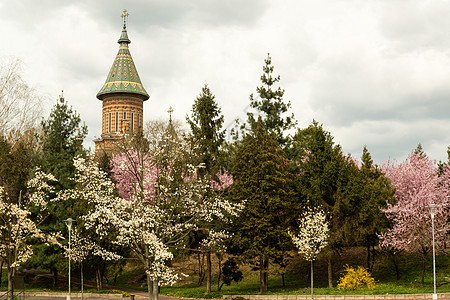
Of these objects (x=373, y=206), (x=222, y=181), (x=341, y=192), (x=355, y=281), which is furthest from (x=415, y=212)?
(x=222, y=181)

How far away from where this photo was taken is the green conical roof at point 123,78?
73.4 m

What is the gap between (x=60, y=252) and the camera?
3419 cm

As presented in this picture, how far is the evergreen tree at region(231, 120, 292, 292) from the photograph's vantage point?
101 feet

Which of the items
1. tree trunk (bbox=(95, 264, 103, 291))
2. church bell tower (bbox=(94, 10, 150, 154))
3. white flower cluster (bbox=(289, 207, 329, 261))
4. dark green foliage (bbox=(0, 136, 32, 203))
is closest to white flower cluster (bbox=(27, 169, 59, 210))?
dark green foliage (bbox=(0, 136, 32, 203))

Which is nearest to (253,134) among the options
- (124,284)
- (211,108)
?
(211,108)

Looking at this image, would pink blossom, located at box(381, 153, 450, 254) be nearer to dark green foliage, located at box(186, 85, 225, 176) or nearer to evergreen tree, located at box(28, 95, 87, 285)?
dark green foliage, located at box(186, 85, 225, 176)

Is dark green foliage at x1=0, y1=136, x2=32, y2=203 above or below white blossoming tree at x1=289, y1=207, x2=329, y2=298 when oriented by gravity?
above

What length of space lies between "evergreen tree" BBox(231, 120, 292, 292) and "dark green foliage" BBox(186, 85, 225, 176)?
5.97 feet

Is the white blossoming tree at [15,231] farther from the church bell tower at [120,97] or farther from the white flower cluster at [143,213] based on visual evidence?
the church bell tower at [120,97]

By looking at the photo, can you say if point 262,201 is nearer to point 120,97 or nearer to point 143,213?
point 143,213

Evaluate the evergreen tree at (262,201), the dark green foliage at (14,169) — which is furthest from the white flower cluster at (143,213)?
the dark green foliage at (14,169)

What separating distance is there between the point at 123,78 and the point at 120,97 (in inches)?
121

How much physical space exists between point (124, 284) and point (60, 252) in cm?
839

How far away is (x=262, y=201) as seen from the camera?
31562 millimetres
